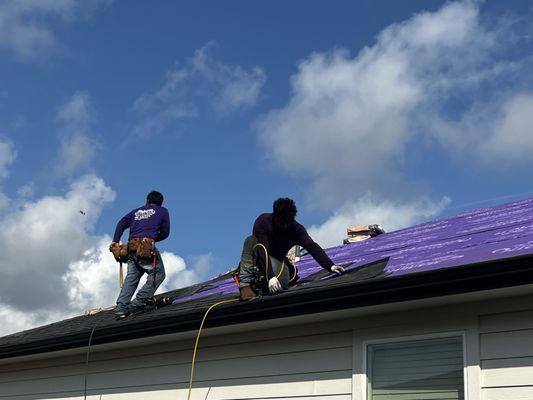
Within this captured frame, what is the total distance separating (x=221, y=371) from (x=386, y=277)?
2.56 meters

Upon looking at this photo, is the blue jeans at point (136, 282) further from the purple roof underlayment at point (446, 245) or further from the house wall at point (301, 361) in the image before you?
the purple roof underlayment at point (446, 245)

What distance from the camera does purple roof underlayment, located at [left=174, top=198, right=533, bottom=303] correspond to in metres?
7.44

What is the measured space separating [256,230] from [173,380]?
80.4 inches

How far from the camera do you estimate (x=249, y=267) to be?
831 centimetres

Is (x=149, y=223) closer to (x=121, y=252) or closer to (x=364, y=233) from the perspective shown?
(x=121, y=252)

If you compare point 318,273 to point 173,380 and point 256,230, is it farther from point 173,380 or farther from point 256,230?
point 173,380

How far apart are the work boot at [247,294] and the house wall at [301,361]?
406 mm

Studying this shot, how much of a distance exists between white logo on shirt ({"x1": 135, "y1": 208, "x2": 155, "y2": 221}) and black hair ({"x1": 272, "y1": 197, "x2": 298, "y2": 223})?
2326 millimetres

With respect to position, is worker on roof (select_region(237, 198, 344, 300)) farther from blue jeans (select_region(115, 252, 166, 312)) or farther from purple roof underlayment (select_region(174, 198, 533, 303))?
blue jeans (select_region(115, 252, 166, 312))

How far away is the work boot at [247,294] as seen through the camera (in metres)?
8.00

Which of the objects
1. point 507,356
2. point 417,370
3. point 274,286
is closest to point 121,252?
point 274,286

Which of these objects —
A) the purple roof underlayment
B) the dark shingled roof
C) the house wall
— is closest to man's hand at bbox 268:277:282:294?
the dark shingled roof

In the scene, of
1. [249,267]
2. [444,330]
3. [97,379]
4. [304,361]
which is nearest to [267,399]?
[304,361]

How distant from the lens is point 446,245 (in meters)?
8.83
